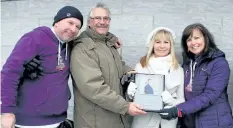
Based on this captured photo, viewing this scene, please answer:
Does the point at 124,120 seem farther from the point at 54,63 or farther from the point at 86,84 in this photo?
the point at 54,63

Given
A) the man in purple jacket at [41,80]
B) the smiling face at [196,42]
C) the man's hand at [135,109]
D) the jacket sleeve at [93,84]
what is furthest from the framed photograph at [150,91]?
the man in purple jacket at [41,80]

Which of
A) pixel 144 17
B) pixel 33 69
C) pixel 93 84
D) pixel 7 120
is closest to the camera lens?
pixel 7 120

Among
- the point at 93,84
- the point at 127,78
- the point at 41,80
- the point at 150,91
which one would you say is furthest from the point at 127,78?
the point at 41,80

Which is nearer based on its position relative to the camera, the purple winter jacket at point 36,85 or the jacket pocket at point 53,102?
the purple winter jacket at point 36,85

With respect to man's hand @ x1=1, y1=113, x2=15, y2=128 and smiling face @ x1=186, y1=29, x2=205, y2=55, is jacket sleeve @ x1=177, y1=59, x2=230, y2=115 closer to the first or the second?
smiling face @ x1=186, y1=29, x2=205, y2=55

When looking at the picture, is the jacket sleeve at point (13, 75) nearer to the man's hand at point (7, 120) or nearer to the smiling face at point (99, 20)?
the man's hand at point (7, 120)

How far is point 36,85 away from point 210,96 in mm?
1440

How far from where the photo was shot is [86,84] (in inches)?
102

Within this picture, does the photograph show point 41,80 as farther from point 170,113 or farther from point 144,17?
point 144,17

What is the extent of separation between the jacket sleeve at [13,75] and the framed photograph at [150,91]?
1.02m

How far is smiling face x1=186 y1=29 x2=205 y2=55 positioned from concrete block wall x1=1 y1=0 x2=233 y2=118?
2.23ft

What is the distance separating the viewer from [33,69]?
2363mm

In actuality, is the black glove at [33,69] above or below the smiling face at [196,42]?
below

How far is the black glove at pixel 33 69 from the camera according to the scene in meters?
2.36
